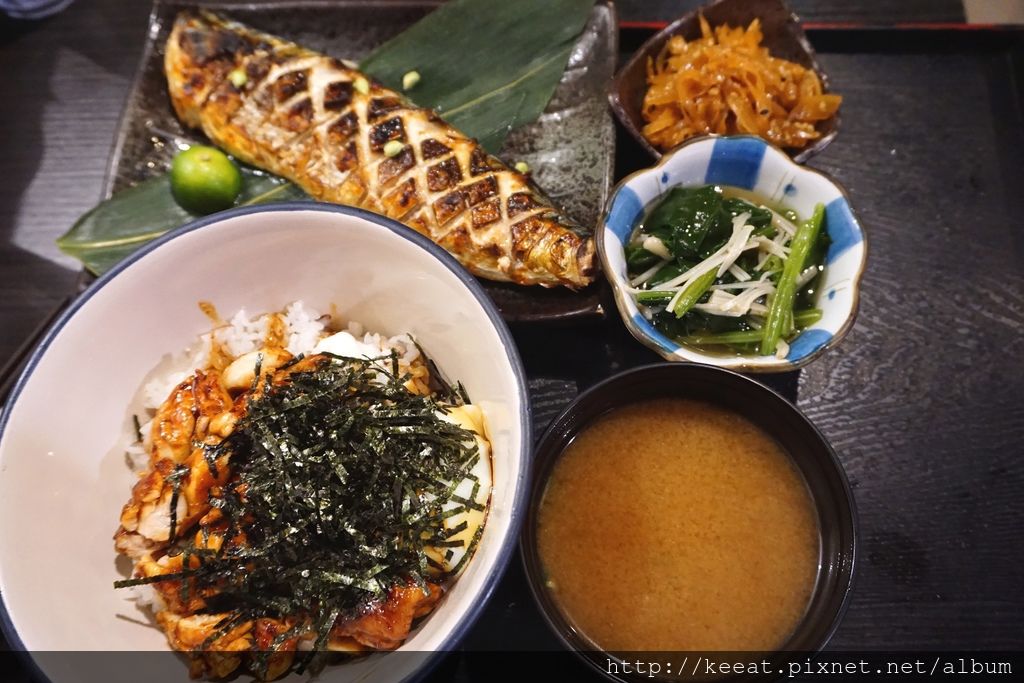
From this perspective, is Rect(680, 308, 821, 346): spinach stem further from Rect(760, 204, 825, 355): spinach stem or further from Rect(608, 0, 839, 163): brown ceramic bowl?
Rect(608, 0, 839, 163): brown ceramic bowl

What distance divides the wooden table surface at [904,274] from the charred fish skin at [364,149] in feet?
1.86

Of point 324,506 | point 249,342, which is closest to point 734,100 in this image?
point 249,342

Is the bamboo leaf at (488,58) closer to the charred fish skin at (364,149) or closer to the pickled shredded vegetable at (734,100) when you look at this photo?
the charred fish skin at (364,149)

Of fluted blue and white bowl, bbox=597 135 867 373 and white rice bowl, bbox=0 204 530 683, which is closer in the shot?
white rice bowl, bbox=0 204 530 683

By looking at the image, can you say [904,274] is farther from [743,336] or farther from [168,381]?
[168,381]

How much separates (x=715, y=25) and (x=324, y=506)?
6.88 feet

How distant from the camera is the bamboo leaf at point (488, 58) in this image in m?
2.41

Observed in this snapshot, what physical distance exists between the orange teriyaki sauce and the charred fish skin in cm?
59

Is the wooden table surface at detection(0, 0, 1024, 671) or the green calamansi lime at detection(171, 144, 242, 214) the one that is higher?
the green calamansi lime at detection(171, 144, 242, 214)

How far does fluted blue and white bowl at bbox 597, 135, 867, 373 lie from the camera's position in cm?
Result: 187

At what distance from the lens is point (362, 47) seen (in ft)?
8.47

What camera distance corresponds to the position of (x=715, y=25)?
2.38 m

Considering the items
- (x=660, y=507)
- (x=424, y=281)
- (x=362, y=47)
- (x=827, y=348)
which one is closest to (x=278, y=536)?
(x=424, y=281)

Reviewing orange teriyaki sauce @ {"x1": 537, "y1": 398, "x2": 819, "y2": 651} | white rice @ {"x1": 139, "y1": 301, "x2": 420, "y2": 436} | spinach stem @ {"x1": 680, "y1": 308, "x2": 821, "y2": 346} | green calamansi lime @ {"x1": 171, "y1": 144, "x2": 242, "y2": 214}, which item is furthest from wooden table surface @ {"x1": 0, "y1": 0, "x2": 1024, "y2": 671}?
white rice @ {"x1": 139, "y1": 301, "x2": 420, "y2": 436}
